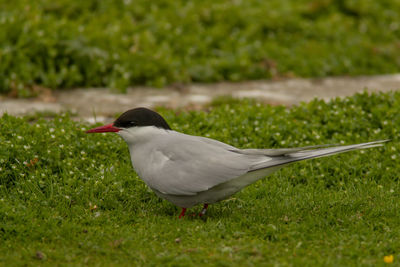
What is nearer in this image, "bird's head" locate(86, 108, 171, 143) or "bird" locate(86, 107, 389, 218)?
"bird" locate(86, 107, 389, 218)

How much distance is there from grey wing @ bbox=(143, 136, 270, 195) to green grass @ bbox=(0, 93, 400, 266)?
334 mm

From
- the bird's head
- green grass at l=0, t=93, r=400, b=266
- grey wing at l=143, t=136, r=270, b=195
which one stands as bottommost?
green grass at l=0, t=93, r=400, b=266

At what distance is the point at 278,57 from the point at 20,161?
5.49 metres

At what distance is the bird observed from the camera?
15.1ft

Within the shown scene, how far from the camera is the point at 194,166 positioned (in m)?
4.70

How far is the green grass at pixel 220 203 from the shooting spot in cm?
425

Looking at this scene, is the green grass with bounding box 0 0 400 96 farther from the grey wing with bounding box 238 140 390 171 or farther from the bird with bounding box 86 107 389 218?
the grey wing with bounding box 238 140 390 171

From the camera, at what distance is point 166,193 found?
474 centimetres

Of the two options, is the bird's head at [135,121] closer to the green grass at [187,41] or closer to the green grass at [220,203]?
the green grass at [220,203]

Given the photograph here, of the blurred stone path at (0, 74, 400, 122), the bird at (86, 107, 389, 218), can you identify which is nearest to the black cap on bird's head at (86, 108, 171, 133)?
the bird at (86, 107, 389, 218)

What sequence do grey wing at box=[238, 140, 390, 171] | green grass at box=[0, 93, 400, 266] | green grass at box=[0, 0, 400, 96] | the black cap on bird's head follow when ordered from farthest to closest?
green grass at box=[0, 0, 400, 96] → the black cap on bird's head → grey wing at box=[238, 140, 390, 171] → green grass at box=[0, 93, 400, 266]

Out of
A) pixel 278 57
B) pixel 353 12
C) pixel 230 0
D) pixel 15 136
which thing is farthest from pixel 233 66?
pixel 15 136

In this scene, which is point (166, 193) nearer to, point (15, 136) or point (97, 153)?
point (97, 153)

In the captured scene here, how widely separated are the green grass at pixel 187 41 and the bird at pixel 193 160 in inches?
141
